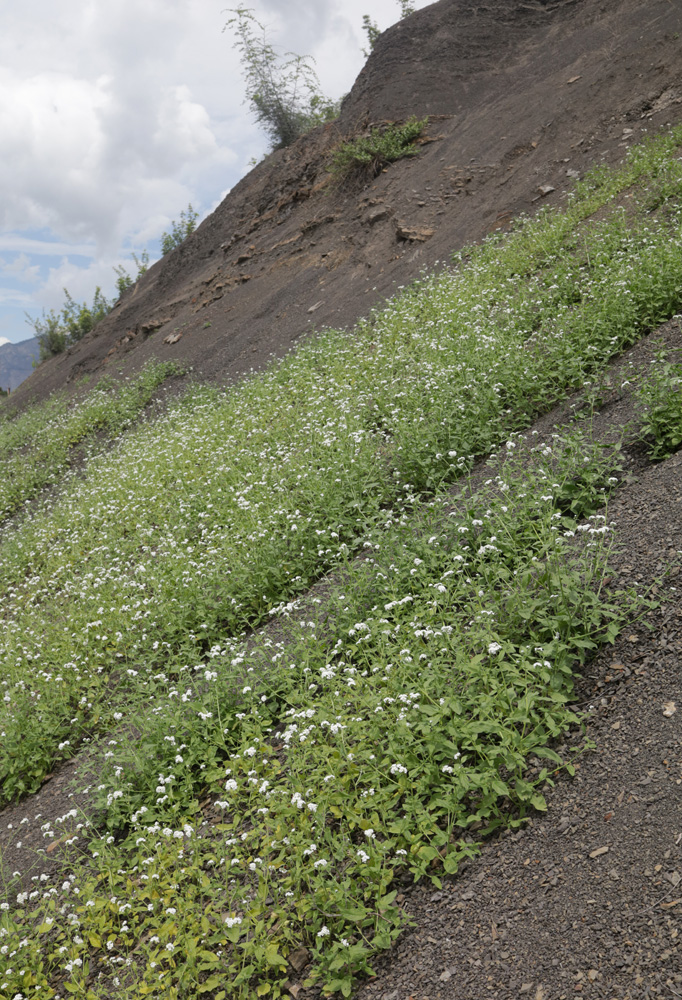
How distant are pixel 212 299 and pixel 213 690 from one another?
17.4 meters

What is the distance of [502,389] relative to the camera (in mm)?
7492

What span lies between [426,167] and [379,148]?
78.6 inches

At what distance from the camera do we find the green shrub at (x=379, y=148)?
58.0 feet

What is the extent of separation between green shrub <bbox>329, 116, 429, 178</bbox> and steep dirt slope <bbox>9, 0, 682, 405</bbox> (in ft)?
1.41

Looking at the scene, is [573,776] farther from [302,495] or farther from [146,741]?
[302,495]

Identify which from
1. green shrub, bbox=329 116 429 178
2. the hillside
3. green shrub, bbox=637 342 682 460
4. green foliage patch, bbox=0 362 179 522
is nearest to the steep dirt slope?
green shrub, bbox=329 116 429 178

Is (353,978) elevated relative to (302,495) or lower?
lower

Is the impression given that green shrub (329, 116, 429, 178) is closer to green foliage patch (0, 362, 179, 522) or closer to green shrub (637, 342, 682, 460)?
green foliage patch (0, 362, 179, 522)

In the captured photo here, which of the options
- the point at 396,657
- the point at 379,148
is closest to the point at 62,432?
the point at 379,148

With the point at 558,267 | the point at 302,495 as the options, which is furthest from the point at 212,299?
the point at 302,495

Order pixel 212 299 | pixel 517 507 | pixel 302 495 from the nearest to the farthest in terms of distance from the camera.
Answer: pixel 517 507, pixel 302 495, pixel 212 299

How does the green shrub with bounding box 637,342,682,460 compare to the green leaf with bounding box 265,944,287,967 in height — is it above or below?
above

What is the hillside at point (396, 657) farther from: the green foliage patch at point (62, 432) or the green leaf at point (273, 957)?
the green foliage patch at point (62, 432)

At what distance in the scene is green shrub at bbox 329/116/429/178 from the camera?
17672 mm
